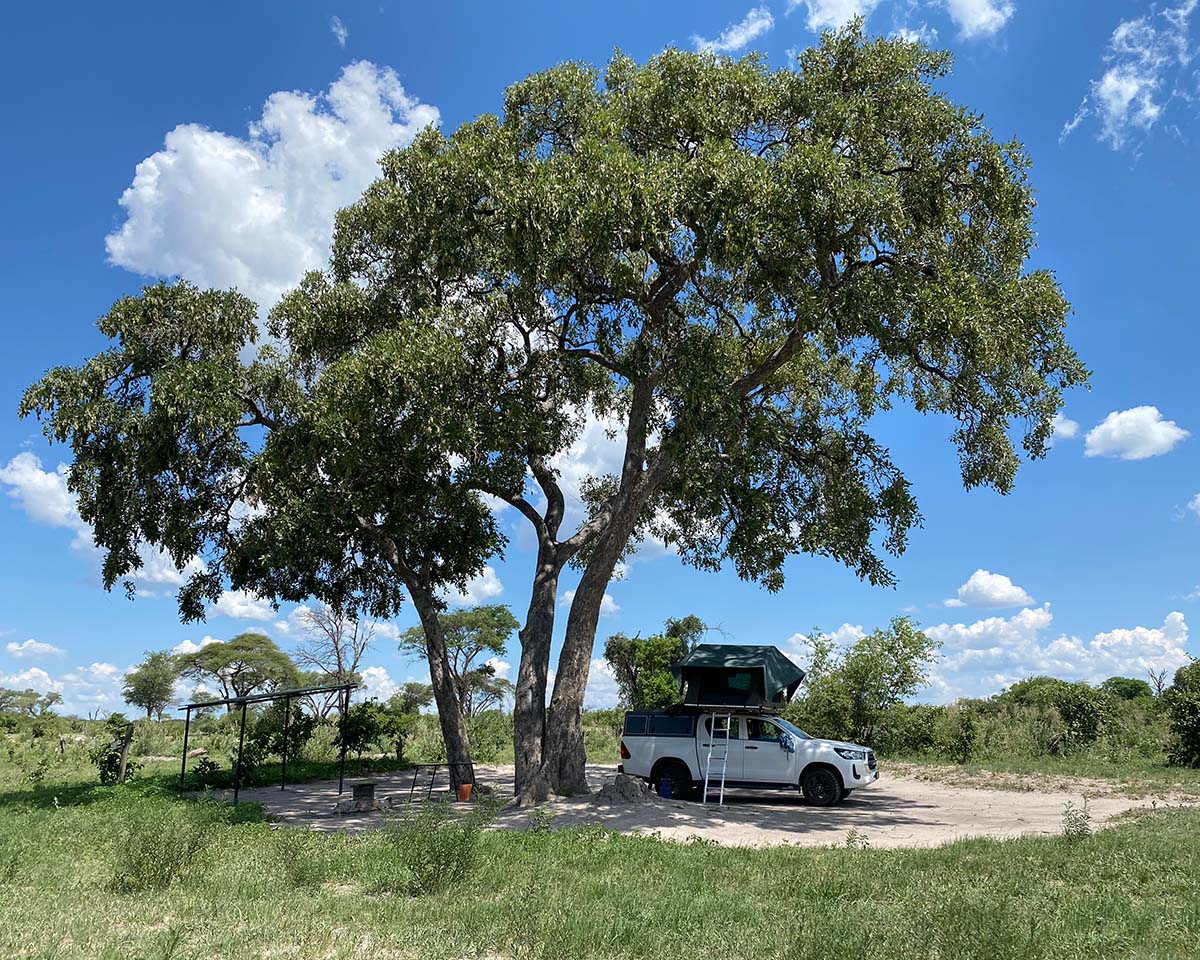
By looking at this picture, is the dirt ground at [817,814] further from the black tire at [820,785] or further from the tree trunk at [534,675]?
the tree trunk at [534,675]

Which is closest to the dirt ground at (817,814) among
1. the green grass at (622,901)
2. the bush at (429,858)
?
the green grass at (622,901)

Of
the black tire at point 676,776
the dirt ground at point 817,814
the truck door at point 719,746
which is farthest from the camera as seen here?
the black tire at point 676,776

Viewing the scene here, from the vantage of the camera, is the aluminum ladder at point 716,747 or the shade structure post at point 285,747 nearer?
the aluminum ladder at point 716,747

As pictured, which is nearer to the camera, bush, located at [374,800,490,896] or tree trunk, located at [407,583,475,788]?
bush, located at [374,800,490,896]

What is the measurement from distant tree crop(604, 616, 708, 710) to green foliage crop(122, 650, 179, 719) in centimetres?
2369

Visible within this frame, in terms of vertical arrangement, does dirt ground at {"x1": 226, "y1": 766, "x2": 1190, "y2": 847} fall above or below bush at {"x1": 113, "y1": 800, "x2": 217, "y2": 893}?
below

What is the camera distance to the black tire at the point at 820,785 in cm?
1581

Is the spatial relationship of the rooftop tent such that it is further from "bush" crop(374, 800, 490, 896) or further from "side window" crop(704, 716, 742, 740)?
"bush" crop(374, 800, 490, 896)

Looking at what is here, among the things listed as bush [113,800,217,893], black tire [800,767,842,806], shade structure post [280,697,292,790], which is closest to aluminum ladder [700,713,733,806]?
black tire [800,767,842,806]

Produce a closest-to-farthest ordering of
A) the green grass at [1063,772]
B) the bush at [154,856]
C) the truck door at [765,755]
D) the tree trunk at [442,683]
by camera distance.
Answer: the bush at [154,856] → the truck door at [765,755] → the green grass at [1063,772] → the tree trunk at [442,683]

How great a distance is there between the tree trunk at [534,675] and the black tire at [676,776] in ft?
7.60

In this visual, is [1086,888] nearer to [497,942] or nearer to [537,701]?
[497,942]

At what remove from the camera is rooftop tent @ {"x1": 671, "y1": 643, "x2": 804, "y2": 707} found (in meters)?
16.0

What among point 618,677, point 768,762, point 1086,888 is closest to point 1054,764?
point 768,762
